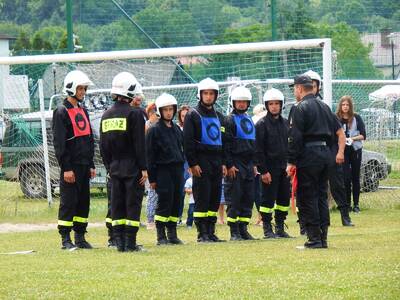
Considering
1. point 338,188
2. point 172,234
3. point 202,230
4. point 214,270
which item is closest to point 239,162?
point 202,230

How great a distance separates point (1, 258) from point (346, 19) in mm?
17729

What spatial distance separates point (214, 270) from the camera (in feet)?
36.4

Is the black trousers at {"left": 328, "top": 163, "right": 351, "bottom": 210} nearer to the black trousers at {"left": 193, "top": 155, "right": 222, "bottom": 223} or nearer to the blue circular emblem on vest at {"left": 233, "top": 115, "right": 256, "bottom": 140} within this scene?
the blue circular emblem on vest at {"left": 233, "top": 115, "right": 256, "bottom": 140}

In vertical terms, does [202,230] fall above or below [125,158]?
below

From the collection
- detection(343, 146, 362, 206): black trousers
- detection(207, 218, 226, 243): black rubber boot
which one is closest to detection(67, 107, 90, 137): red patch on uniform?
detection(207, 218, 226, 243): black rubber boot

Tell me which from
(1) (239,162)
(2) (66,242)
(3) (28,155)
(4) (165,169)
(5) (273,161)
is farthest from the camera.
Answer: (3) (28,155)

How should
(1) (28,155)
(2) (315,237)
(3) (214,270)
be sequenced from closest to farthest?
(3) (214,270) < (2) (315,237) < (1) (28,155)

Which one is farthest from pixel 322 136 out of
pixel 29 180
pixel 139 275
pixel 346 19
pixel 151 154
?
pixel 346 19

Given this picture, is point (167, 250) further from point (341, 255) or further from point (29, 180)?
point (29, 180)

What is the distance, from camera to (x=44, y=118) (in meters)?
22.4

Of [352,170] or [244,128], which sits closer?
[244,128]

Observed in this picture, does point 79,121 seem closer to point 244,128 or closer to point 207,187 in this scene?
point 207,187

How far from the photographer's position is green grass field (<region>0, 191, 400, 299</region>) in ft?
31.5

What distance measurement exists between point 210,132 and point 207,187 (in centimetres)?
75
